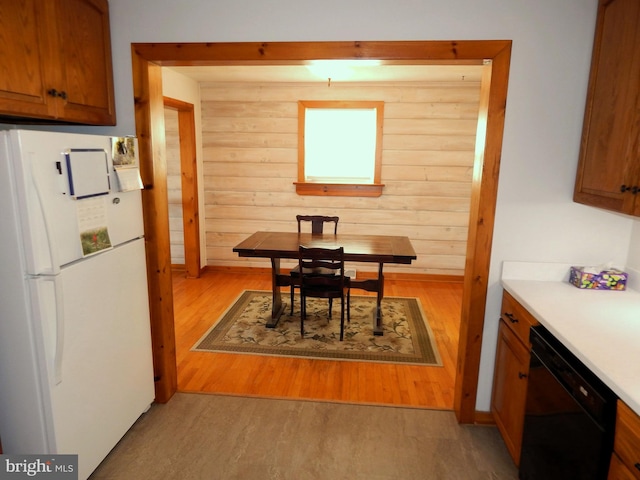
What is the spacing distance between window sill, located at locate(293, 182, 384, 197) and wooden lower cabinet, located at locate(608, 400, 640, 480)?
154 inches

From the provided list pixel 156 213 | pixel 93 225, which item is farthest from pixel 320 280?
pixel 93 225

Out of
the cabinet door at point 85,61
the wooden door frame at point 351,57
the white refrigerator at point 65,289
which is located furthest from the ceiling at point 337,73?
the white refrigerator at point 65,289

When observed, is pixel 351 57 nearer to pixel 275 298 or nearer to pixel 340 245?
pixel 340 245

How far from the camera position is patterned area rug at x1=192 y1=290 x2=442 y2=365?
10.9 ft

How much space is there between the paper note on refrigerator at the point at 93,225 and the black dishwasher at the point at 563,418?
1940 millimetres

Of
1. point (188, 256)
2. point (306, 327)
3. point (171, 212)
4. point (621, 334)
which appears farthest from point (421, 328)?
point (171, 212)

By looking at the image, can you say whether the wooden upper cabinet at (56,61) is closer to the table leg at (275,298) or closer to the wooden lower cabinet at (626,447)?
the table leg at (275,298)

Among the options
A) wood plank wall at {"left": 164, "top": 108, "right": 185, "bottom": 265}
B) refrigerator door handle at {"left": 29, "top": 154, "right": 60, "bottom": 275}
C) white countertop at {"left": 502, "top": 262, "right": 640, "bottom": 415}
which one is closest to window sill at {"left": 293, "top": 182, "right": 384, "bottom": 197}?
wood plank wall at {"left": 164, "top": 108, "right": 185, "bottom": 265}

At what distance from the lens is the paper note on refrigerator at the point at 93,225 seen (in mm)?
1767

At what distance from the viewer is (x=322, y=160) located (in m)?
5.15

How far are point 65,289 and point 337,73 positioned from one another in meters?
3.39

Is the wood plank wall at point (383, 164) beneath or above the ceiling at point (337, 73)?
beneath

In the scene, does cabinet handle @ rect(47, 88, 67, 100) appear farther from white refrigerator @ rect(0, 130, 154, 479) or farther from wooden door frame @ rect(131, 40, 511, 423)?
wooden door frame @ rect(131, 40, 511, 423)

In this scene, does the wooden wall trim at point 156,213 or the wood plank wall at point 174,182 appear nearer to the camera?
the wooden wall trim at point 156,213
